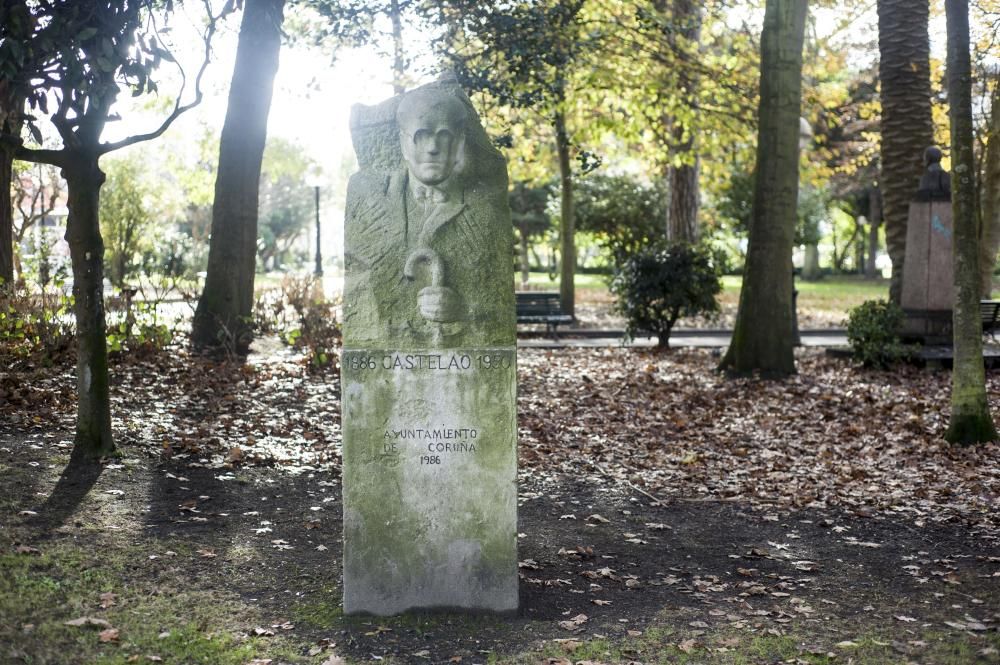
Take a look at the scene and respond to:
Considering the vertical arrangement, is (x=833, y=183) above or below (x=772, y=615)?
above

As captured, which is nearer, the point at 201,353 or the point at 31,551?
the point at 31,551

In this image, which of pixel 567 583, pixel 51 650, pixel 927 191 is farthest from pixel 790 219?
pixel 51 650

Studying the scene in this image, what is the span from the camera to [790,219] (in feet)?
49.6

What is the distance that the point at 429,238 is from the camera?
567 cm

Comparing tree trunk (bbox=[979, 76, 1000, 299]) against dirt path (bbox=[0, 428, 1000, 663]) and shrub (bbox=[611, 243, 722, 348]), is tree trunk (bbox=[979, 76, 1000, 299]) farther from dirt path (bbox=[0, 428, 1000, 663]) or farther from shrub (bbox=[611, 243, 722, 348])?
dirt path (bbox=[0, 428, 1000, 663])

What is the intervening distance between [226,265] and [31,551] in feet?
27.3

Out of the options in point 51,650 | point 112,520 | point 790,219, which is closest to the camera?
point 51,650

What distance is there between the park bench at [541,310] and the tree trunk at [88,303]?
13.5 metres

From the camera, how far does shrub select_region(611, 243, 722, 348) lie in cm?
1869

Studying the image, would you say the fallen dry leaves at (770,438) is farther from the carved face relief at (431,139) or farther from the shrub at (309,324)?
the carved face relief at (431,139)

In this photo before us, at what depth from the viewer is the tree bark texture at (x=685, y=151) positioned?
20016 mm

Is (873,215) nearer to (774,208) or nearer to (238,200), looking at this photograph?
(774,208)

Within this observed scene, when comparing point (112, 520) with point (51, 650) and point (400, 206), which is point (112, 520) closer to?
point (51, 650)

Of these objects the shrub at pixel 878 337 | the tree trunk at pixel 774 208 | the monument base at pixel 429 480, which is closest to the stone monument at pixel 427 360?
the monument base at pixel 429 480
